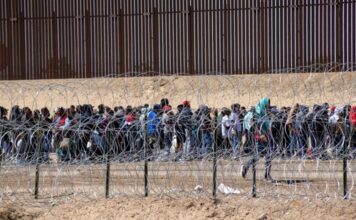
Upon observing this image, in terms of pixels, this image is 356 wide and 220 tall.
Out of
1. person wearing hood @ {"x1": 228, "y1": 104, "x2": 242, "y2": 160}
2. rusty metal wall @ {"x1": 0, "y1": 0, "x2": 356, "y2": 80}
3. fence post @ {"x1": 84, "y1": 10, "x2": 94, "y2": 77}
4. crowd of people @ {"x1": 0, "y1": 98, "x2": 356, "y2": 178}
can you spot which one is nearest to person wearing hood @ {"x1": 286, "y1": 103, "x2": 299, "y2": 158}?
crowd of people @ {"x1": 0, "y1": 98, "x2": 356, "y2": 178}

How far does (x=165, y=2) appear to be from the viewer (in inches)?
957

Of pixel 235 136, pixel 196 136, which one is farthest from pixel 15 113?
pixel 235 136

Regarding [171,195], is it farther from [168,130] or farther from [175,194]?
[168,130]

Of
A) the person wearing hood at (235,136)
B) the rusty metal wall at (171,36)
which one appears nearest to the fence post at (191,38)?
the rusty metal wall at (171,36)

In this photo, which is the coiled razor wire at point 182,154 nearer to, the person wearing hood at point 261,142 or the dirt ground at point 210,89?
the person wearing hood at point 261,142

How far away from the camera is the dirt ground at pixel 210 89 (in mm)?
21656

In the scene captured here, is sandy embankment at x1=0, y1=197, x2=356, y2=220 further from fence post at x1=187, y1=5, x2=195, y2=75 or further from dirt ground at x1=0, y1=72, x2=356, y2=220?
fence post at x1=187, y1=5, x2=195, y2=75

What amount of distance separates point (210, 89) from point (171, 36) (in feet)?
7.36

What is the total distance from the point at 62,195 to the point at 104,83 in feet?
47.1

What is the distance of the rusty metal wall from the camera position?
2292 cm

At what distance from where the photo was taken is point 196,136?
1011 centimetres

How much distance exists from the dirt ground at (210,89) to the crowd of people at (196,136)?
394 inches

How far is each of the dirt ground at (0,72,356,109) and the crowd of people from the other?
1001cm

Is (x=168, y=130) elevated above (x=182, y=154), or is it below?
above
